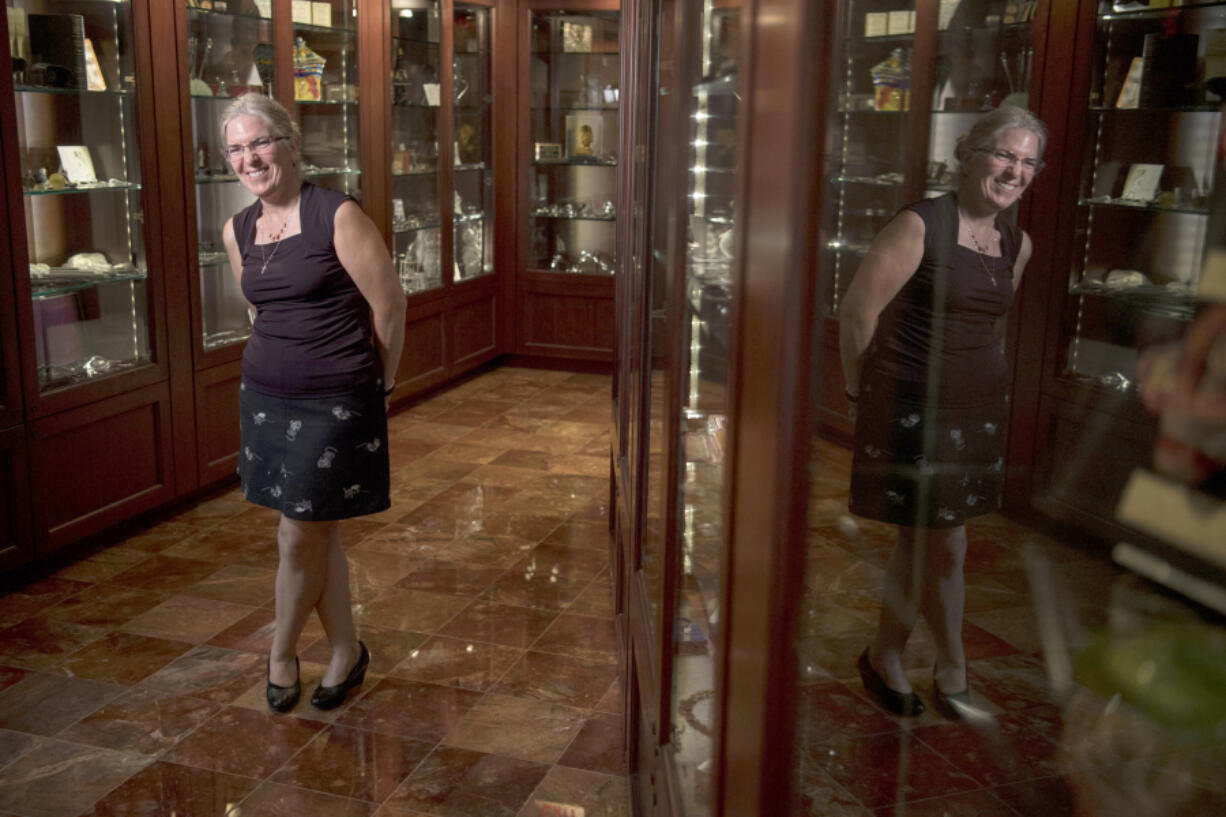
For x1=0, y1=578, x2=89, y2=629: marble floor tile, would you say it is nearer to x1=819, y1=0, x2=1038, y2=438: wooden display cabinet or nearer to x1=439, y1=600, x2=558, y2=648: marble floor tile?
x1=439, y1=600, x2=558, y2=648: marble floor tile

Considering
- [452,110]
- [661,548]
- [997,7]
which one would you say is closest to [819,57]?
[997,7]

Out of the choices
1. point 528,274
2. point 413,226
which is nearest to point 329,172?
point 413,226

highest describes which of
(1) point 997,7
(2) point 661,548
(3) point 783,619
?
(1) point 997,7

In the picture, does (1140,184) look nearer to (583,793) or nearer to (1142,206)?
(1142,206)

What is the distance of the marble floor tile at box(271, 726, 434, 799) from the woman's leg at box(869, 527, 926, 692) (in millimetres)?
2268

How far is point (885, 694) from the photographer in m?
0.55

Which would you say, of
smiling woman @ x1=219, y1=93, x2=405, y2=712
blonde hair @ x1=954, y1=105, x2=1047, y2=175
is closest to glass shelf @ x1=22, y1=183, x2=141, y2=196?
smiling woman @ x1=219, y1=93, x2=405, y2=712

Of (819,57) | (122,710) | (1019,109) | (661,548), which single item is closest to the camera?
(1019,109)

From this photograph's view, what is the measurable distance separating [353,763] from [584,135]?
554 centimetres

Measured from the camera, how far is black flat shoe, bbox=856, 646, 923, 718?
0.51m

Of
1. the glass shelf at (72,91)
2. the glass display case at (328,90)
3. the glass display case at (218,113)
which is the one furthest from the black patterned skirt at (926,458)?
the glass display case at (328,90)

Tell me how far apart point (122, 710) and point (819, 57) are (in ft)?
9.39

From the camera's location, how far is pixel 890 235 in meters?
0.55

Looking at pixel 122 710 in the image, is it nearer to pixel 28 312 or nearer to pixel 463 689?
pixel 463 689
